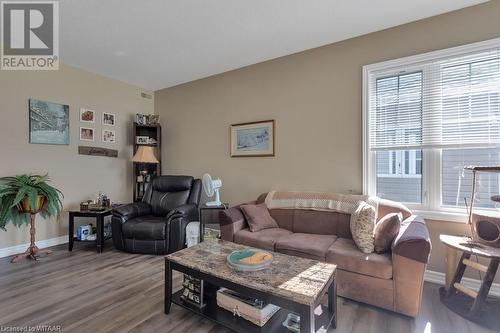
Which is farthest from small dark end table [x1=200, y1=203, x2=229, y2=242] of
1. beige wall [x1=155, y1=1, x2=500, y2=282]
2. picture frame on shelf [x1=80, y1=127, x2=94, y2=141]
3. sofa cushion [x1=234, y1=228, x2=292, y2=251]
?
picture frame on shelf [x1=80, y1=127, x2=94, y2=141]

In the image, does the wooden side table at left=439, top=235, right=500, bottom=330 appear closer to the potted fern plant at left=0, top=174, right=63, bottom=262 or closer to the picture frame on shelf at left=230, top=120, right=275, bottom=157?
the picture frame on shelf at left=230, top=120, right=275, bottom=157

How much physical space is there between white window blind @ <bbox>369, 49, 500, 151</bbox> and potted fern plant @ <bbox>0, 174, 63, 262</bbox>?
3.95m

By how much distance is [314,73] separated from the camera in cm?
321

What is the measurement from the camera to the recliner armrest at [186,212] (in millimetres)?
3326

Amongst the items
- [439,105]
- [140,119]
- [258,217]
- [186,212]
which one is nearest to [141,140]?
[140,119]

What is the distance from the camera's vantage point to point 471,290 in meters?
2.09

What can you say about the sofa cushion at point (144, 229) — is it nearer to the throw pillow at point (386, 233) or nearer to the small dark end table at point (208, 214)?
the small dark end table at point (208, 214)

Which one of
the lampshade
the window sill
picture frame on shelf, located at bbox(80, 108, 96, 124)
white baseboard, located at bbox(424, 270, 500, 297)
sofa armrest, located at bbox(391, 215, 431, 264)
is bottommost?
white baseboard, located at bbox(424, 270, 500, 297)

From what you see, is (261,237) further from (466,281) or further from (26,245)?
(26,245)

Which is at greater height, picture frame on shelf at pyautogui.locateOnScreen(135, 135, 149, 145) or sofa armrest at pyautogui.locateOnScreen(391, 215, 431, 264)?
picture frame on shelf at pyautogui.locateOnScreen(135, 135, 149, 145)

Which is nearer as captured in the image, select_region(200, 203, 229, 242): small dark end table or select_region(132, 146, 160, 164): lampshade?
select_region(200, 203, 229, 242): small dark end table

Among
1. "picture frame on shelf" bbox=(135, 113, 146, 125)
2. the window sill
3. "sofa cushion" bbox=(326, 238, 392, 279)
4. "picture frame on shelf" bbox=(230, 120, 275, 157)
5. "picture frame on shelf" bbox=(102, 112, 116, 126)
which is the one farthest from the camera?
"picture frame on shelf" bbox=(135, 113, 146, 125)

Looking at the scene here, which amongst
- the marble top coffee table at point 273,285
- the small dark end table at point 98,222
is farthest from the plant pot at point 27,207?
the marble top coffee table at point 273,285

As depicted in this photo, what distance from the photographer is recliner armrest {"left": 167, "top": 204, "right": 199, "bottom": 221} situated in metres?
3.33
